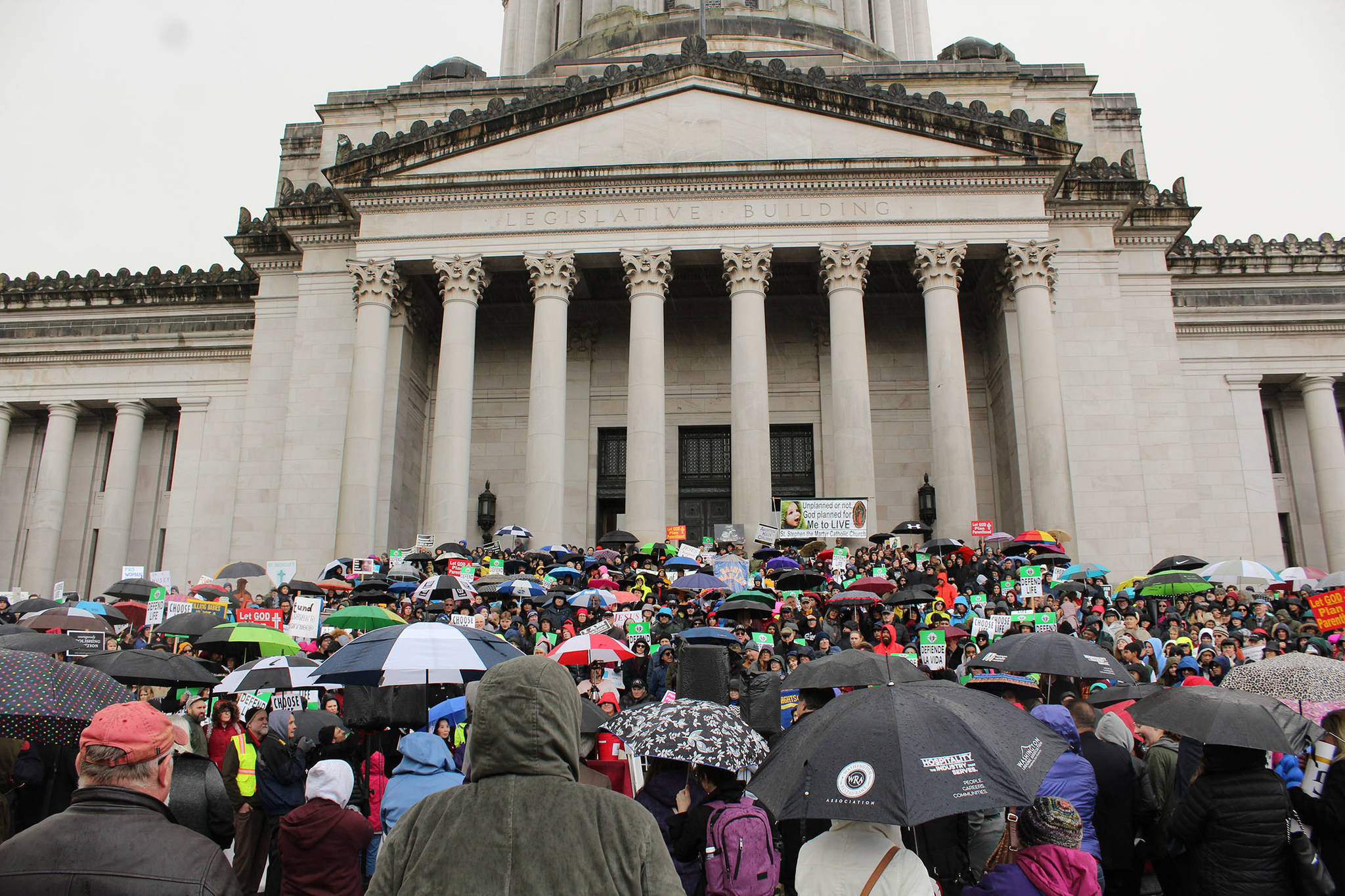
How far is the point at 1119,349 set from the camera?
32.7 metres

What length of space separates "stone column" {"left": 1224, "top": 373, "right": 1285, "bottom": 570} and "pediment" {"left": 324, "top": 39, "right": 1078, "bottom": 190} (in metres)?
12.3

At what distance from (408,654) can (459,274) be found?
24031 mm

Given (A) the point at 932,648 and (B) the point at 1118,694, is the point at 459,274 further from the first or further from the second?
(B) the point at 1118,694

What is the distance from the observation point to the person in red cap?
389cm

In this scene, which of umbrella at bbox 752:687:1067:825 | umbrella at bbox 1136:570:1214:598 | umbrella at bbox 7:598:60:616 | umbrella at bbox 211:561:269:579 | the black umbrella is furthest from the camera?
umbrella at bbox 211:561:269:579

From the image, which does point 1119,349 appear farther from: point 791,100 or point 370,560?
point 370,560

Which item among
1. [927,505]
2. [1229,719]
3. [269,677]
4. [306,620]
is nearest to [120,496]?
[306,620]

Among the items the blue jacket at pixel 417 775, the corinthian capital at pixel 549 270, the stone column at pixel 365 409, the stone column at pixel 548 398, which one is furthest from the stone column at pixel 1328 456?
the blue jacket at pixel 417 775

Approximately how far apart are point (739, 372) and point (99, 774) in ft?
89.6

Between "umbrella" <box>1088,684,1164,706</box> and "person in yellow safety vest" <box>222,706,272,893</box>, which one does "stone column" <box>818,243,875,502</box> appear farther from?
"person in yellow safety vest" <box>222,706,272,893</box>

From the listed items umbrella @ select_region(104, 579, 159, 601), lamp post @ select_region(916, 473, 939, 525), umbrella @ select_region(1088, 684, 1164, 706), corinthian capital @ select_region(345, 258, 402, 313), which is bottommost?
umbrella @ select_region(1088, 684, 1164, 706)

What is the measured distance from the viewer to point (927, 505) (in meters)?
32.8

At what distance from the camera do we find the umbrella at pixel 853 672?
854 centimetres

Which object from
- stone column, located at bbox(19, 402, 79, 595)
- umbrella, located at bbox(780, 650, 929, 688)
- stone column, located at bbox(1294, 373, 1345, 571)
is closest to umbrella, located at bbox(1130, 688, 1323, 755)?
umbrella, located at bbox(780, 650, 929, 688)
